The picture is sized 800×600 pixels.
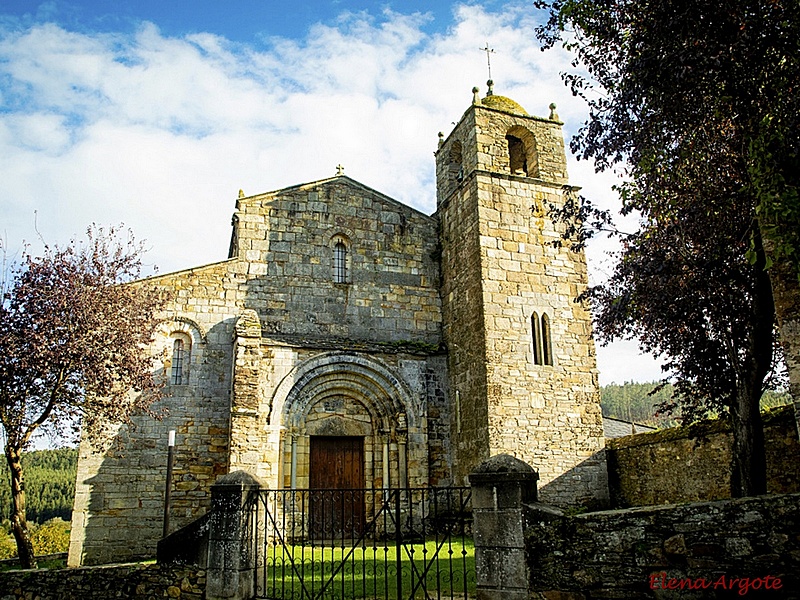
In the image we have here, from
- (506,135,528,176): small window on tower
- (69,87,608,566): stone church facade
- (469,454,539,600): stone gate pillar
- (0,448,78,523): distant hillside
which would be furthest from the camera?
(0,448,78,523): distant hillside

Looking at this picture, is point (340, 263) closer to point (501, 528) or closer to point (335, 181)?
point (335, 181)

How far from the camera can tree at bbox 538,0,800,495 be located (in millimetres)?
6750

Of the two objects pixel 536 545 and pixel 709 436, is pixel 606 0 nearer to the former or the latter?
pixel 536 545

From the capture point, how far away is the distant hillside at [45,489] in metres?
44.2

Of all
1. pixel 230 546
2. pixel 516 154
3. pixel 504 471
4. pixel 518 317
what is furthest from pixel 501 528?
pixel 516 154

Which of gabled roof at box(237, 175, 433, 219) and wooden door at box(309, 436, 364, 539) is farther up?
gabled roof at box(237, 175, 433, 219)

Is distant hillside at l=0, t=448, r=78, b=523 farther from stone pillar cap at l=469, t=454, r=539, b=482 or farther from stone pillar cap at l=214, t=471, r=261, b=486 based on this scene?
stone pillar cap at l=469, t=454, r=539, b=482

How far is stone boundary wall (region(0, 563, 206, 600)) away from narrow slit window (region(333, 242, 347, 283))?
28.5 ft

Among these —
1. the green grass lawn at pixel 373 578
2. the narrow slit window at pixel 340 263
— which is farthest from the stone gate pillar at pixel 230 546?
the narrow slit window at pixel 340 263

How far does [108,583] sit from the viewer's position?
340 inches

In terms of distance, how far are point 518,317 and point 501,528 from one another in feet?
26.2

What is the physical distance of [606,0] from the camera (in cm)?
800

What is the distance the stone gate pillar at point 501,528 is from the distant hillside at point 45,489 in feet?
132

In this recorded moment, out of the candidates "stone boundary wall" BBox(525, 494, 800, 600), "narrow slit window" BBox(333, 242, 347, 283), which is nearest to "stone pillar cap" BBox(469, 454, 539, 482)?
"stone boundary wall" BBox(525, 494, 800, 600)
